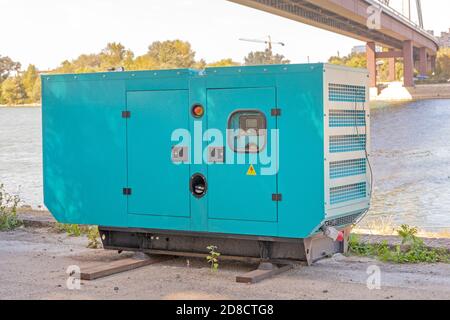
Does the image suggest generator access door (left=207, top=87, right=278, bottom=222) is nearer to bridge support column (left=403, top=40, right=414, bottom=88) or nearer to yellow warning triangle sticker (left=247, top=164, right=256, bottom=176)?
yellow warning triangle sticker (left=247, top=164, right=256, bottom=176)

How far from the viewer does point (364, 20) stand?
2080 inches

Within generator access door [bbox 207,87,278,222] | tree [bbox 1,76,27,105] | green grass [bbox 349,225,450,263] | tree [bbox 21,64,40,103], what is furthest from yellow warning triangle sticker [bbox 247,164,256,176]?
tree [bbox 1,76,27,105]

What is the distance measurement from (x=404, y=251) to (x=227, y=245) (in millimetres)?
1942

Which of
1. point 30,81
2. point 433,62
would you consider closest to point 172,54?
point 30,81

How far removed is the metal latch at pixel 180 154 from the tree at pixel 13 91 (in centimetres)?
7253

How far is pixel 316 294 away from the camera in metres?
6.69

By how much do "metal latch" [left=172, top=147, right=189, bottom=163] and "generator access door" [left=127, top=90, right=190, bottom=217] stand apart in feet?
0.05

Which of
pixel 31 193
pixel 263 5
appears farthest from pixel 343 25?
pixel 31 193

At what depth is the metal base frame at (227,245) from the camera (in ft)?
24.8

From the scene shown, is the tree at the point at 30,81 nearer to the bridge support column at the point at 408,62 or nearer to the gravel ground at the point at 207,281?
the bridge support column at the point at 408,62

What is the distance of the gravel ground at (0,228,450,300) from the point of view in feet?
22.1

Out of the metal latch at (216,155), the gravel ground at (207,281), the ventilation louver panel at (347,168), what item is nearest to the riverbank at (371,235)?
the gravel ground at (207,281)
